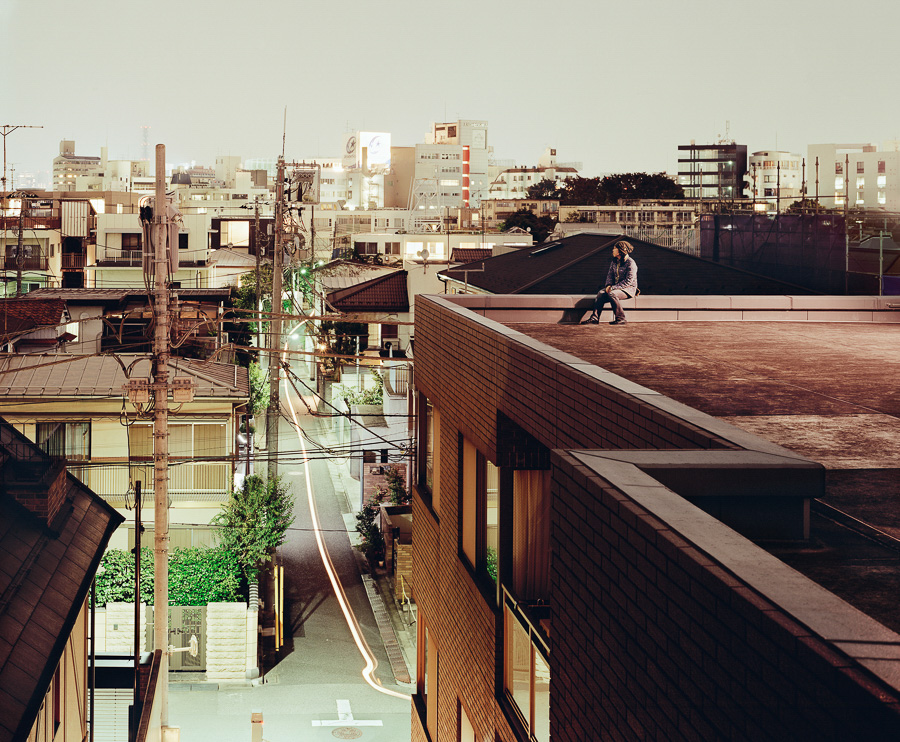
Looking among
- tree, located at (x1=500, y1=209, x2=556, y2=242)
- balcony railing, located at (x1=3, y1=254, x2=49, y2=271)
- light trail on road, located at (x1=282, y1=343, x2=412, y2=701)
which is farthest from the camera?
tree, located at (x1=500, y1=209, x2=556, y2=242)

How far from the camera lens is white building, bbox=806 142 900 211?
93625 millimetres

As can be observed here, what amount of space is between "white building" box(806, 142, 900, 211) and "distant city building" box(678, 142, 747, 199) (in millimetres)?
25883

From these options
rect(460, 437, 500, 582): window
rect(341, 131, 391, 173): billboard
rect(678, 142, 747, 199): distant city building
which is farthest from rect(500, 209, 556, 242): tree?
rect(341, 131, 391, 173): billboard

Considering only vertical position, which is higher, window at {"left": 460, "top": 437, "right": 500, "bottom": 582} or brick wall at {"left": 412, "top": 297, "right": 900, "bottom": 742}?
brick wall at {"left": 412, "top": 297, "right": 900, "bottom": 742}

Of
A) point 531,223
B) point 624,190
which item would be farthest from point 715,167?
point 531,223

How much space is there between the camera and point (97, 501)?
11.7m

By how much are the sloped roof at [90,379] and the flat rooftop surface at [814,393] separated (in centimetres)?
1276

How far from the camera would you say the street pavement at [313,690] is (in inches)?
727

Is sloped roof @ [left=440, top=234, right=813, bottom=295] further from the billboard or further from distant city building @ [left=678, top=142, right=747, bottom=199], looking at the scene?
the billboard

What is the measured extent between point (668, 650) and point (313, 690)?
17.8 m

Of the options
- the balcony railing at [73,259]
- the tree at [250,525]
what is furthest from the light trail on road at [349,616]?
the balcony railing at [73,259]

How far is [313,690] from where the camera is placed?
66.1 ft

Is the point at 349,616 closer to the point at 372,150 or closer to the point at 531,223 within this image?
the point at 531,223

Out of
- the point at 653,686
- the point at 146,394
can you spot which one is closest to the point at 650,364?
the point at 653,686
